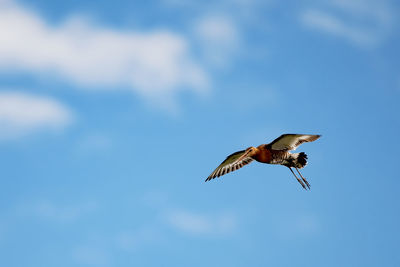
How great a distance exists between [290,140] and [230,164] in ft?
10.0

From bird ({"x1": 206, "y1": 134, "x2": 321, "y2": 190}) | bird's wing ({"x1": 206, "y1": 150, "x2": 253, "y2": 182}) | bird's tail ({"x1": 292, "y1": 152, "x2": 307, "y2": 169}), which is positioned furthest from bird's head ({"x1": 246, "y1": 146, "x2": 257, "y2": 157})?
bird's tail ({"x1": 292, "y1": 152, "x2": 307, "y2": 169})

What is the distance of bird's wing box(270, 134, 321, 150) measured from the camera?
1819 centimetres

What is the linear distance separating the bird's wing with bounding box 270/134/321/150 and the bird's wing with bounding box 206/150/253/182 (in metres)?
1.62

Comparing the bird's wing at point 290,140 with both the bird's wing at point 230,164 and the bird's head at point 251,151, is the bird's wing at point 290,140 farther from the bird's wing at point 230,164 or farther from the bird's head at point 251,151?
the bird's wing at point 230,164

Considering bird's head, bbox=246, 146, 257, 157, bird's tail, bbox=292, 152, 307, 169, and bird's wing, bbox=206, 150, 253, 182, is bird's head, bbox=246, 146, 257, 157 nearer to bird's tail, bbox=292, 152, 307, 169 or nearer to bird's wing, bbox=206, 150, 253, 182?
bird's wing, bbox=206, 150, 253, 182

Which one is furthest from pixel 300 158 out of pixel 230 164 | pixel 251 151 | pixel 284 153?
pixel 230 164

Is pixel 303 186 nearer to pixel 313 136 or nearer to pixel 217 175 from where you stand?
pixel 313 136

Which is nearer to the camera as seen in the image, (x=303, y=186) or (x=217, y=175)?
(x=303, y=186)

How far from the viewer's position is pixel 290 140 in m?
18.4

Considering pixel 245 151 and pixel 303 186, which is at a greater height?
pixel 245 151

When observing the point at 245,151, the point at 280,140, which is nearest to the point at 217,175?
the point at 245,151

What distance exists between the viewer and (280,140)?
1833cm

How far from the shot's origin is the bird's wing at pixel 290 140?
59.7 feet

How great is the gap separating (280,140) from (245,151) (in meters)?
1.40
